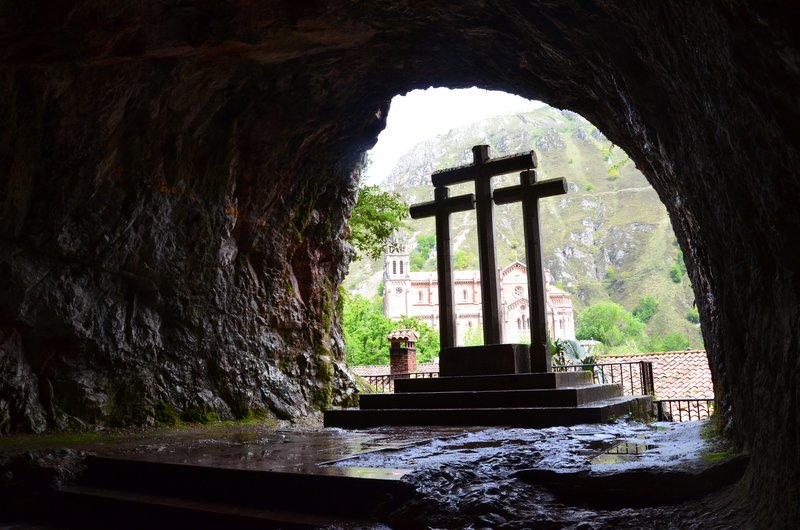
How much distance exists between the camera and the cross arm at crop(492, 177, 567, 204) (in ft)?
31.7

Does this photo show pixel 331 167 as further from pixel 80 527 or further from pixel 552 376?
pixel 80 527

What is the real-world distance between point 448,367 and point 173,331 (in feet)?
13.9

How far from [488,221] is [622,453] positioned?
628 centimetres

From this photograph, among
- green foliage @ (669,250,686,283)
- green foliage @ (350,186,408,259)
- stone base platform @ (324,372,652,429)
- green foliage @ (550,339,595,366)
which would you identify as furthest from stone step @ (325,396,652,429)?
green foliage @ (669,250,686,283)

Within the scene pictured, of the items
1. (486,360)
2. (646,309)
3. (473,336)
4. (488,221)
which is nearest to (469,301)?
(473,336)

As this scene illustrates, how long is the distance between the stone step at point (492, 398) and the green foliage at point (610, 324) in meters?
73.9

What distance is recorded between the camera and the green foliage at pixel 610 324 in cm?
7956

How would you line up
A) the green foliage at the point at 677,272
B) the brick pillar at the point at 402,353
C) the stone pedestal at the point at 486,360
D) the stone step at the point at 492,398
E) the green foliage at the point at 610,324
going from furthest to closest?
the green foliage at the point at 677,272, the green foliage at the point at 610,324, the brick pillar at the point at 402,353, the stone pedestal at the point at 486,360, the stone step at the point at 492,398

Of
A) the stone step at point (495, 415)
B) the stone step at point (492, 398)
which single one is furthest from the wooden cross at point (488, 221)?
the stone step at point (495, 415)

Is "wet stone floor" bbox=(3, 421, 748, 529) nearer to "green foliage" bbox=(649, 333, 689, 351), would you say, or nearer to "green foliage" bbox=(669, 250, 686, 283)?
"green foliage" bbox=(649, 333, 689, 351)

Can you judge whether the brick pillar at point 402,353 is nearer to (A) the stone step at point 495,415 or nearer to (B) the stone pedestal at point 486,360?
(B) the stone pedestal at point 486,360

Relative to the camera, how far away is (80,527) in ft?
15.0

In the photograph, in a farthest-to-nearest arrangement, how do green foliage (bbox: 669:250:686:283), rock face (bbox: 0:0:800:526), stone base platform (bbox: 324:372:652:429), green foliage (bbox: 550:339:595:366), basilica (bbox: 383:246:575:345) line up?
1. green foliage (bbox: 669:250:686:283)
2. basilica (bbox: 383:246:575:345)
3. green foliage (bbox: 550:339:595:366)
4. stone base platform (bbox: 324:372:652:429)
5. rock face (bbox: 0:0:800:526)

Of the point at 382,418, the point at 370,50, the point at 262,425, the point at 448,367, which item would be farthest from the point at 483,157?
the point at 262,425
